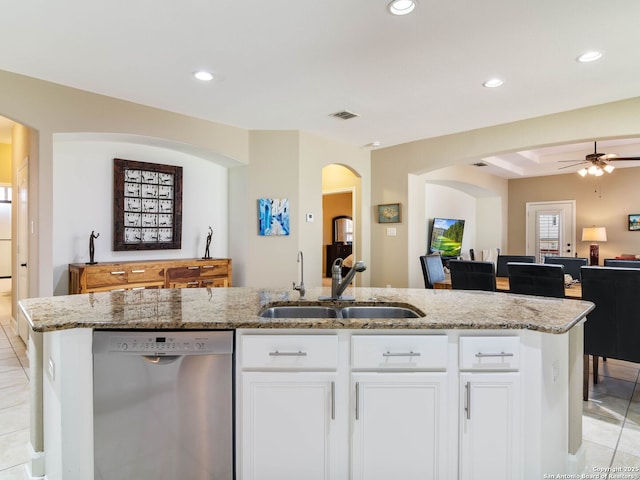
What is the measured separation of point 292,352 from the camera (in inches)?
62.4

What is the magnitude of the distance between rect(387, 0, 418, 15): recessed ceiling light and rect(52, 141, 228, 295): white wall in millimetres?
3513

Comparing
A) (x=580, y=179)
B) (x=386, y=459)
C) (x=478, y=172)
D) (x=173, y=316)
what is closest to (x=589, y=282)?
(x=386, y=459)

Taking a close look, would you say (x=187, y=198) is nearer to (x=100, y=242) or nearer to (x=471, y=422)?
(x=100, y=242)

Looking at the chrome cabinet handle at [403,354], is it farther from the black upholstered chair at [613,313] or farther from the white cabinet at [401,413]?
the black upholstered chair at [613,313]

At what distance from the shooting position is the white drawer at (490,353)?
1.58 metres

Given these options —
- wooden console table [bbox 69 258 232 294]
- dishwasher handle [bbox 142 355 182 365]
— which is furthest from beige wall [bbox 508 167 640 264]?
dishwasher handle [bbox 142 355 182 365]

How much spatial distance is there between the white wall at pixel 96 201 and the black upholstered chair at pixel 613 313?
4448mm

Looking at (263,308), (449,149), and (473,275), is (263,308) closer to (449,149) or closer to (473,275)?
(473,275)

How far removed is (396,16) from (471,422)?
2.38 metres

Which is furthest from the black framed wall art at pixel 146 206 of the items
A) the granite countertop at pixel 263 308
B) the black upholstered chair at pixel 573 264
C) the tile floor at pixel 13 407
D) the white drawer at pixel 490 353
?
the black upholstered chair at pixel 573 264

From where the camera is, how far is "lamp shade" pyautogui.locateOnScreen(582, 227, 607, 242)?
7461mm

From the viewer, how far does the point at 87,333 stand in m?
1.55

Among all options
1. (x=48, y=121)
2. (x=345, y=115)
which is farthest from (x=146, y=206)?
(x=345, y=115)

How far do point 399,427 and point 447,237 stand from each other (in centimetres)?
641
